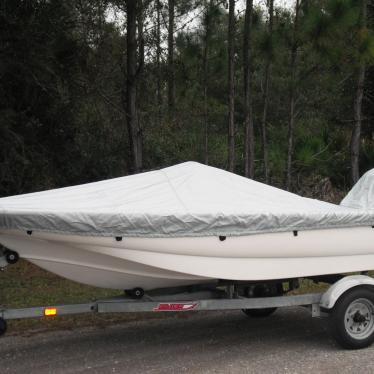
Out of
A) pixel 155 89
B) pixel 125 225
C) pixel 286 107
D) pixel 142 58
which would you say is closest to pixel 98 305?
pixel 125 225

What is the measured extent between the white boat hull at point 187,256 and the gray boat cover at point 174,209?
0.09 meters

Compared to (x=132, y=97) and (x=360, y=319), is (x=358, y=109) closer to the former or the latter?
(x=132, y=97)

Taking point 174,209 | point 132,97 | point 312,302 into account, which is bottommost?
point 312,302

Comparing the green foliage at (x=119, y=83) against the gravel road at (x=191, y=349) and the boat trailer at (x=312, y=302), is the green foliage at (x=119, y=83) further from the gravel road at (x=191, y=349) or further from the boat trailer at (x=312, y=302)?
the boat trailer at (x=312, y=302)

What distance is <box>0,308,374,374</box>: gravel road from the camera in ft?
16.7

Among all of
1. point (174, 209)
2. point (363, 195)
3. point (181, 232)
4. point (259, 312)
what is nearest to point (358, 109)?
point (363, 195)

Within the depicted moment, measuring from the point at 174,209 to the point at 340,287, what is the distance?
5.89ft

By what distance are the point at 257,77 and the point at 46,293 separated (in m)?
13.6

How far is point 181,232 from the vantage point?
4.90 metres

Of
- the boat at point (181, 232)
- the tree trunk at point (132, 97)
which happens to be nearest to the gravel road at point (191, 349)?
the boat at point (181, 232)

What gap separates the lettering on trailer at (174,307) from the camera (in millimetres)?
5156

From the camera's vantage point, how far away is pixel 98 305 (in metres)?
5.05

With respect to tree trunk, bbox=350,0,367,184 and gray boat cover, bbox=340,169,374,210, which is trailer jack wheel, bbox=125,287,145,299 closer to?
gray boat cover, bbox=340,169,374,210

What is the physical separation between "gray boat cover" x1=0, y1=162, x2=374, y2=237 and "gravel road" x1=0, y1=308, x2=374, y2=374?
1186 millimetres
